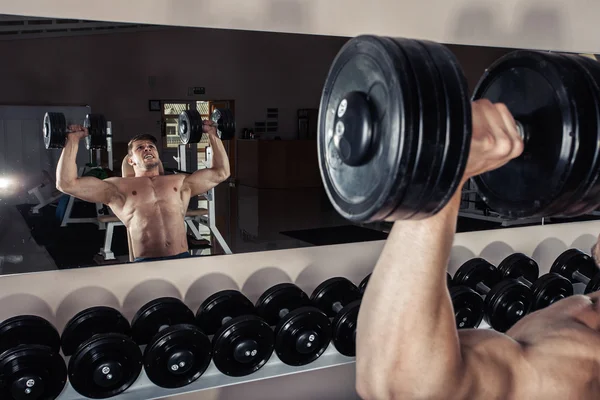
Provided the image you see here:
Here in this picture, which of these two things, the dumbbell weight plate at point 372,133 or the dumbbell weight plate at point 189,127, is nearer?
the dumbbell weight plate at point 372,133

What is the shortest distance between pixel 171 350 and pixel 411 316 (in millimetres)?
1417

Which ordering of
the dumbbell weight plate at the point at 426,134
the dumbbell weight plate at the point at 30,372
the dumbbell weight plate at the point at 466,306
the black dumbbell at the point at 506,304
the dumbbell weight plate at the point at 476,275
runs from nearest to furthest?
the dumbbell weight plate at the point at 426,134, the dumbbell weight plate at the point at 30,372, the dumbbell weight plate at the point at 466,306, the black dumbbell at the point at 506,304, the dumbbell weight plate at the point at 476,275

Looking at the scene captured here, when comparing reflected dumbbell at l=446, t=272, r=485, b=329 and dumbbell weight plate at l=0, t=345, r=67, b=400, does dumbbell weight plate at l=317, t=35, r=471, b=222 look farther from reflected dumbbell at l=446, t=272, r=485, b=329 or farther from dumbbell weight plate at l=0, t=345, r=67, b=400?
reflected dumbbell at l=446, t=272, r=485, b=329

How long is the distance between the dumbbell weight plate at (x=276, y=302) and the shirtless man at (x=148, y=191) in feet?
1.37

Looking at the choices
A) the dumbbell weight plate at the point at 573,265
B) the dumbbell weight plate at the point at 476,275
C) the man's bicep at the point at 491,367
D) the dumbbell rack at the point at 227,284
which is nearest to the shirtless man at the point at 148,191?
the dumbbell rack at the point at 227,284

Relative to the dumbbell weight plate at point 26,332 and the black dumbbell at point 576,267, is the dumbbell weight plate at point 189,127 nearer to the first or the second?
the dumbbell weight plate at point 26,332

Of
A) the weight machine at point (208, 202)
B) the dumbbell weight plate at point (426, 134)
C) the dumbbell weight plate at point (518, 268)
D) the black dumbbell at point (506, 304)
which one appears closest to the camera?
the dumbbell weight plate at point (426, 134)

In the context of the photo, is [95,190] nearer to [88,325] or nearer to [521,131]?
[88,325]

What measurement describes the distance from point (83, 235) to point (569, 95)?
1.86 meters

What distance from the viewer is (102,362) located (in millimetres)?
1836

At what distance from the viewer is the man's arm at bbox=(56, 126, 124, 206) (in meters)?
2.05

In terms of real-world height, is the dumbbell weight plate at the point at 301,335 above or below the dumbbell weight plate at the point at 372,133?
below

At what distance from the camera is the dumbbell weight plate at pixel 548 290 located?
2.62 metres

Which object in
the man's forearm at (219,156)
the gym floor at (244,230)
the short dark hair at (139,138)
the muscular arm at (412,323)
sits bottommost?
the gym floor at (244,230)
